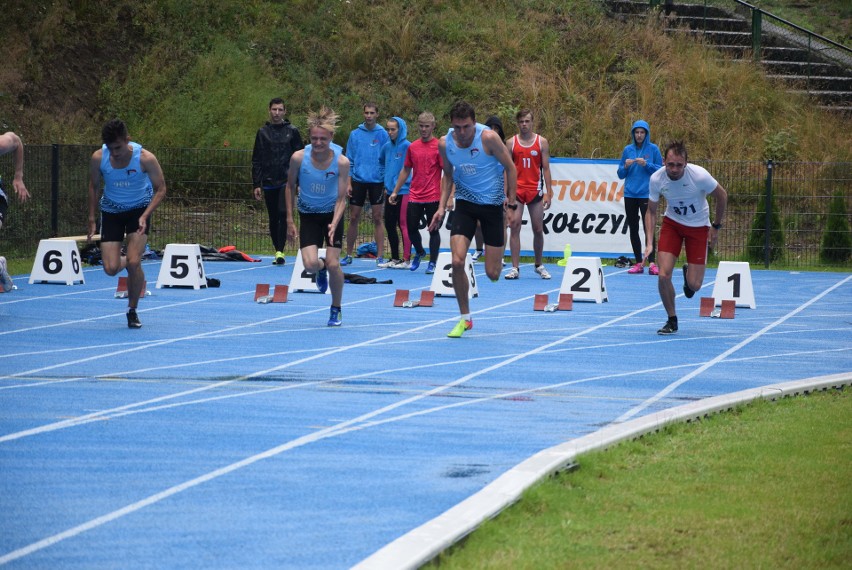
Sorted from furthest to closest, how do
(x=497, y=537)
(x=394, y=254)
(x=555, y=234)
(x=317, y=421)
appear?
(x=555, y=234), (x=394, y=254), (x=317, y=421), (x=497, y=537)

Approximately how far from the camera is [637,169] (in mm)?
19844

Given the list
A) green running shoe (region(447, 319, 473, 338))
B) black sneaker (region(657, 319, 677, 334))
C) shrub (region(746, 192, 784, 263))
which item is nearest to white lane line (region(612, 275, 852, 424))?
black sneaker (region(657, 319, 677, 334))

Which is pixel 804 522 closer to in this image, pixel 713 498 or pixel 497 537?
pixel 713 498

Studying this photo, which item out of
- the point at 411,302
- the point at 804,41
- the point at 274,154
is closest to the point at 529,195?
the point at 274,154

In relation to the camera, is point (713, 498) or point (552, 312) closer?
point (713, 498)

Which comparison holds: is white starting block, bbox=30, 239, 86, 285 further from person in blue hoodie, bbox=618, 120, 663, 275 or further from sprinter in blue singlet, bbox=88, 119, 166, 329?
person in blue hoodie, bbox=618, 120, 663, 275

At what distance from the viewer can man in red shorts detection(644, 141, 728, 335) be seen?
12.8 metres

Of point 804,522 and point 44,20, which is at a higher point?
point 44,20

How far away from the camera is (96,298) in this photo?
16.0m

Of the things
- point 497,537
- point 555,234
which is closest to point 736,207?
point 555,234

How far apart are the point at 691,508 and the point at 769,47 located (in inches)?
1100

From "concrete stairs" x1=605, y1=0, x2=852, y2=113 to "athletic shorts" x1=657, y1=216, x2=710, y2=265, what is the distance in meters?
18.1

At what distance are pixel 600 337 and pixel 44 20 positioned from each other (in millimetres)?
22040

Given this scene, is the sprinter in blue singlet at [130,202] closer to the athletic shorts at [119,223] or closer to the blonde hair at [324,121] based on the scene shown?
the athletic shorts at [119,223]
